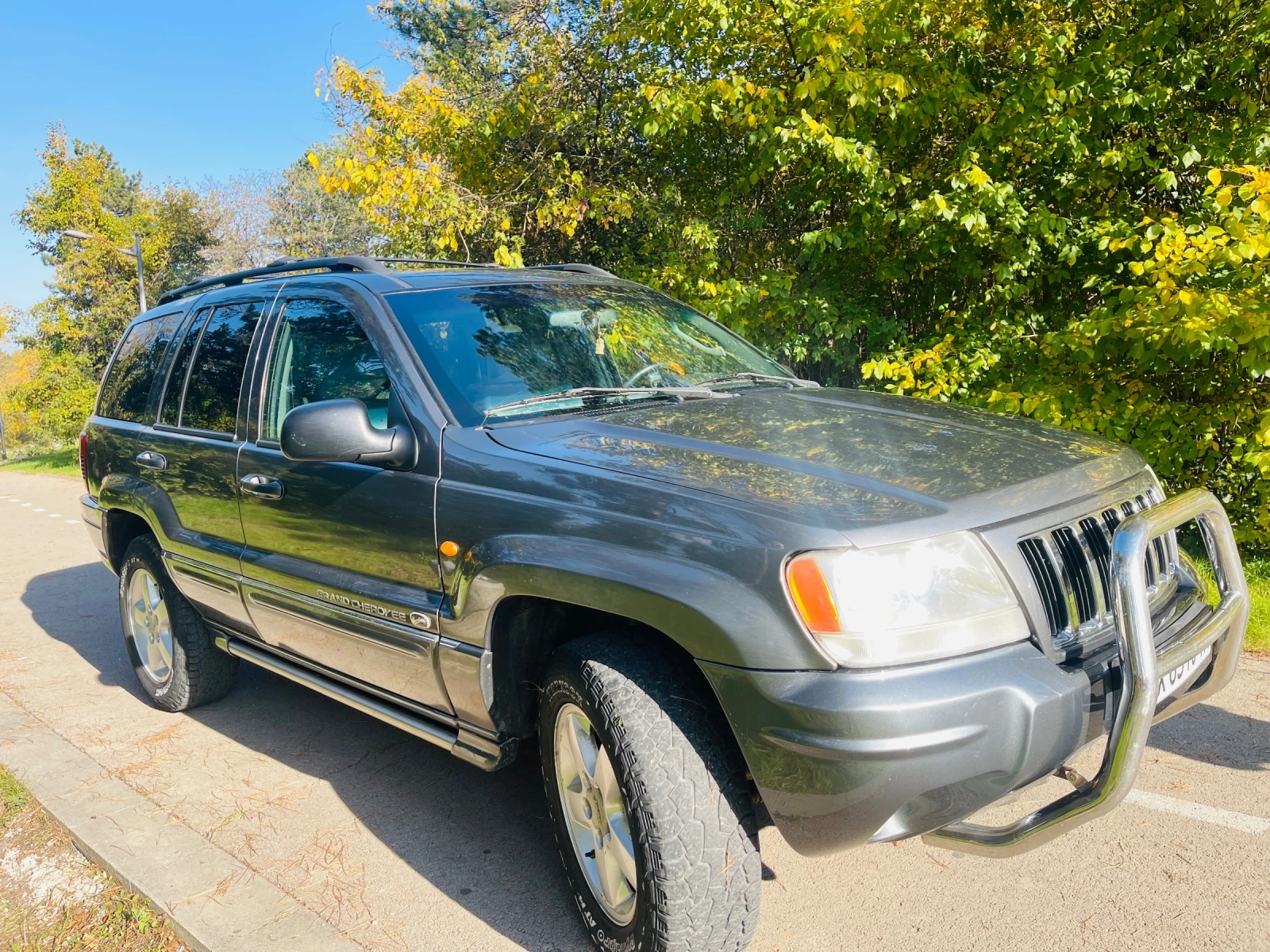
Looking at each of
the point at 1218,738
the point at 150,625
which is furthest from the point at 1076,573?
the point at 150,625

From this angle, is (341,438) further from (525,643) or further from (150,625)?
(150,625)

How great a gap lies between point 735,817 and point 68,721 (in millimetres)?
3801

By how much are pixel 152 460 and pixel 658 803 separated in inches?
128

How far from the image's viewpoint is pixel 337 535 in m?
3.30

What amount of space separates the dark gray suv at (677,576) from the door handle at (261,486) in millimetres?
16

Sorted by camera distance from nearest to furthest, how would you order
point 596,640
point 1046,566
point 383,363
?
point 1046,566
point 596,640
point 383,363

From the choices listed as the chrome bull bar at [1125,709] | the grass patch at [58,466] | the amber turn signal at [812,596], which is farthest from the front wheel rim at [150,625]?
the grass patch at [58,466]

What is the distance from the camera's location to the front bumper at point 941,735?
2.06 m

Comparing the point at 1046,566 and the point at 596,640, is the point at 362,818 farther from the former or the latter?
the point at 1046,566

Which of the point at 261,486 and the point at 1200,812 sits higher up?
the point at 261,486

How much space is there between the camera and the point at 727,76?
739cm

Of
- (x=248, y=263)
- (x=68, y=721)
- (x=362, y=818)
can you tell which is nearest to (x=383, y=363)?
(x=362, y=818)

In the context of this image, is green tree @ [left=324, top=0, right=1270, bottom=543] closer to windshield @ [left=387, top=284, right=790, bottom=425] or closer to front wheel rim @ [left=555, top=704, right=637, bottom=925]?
windshield @ [left=387, top=284, right=790, bottom=425]

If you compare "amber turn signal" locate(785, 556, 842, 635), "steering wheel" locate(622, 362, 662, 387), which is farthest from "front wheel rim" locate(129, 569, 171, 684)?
Result: "amber turn signal" locate(785, 556, 842, 635)
